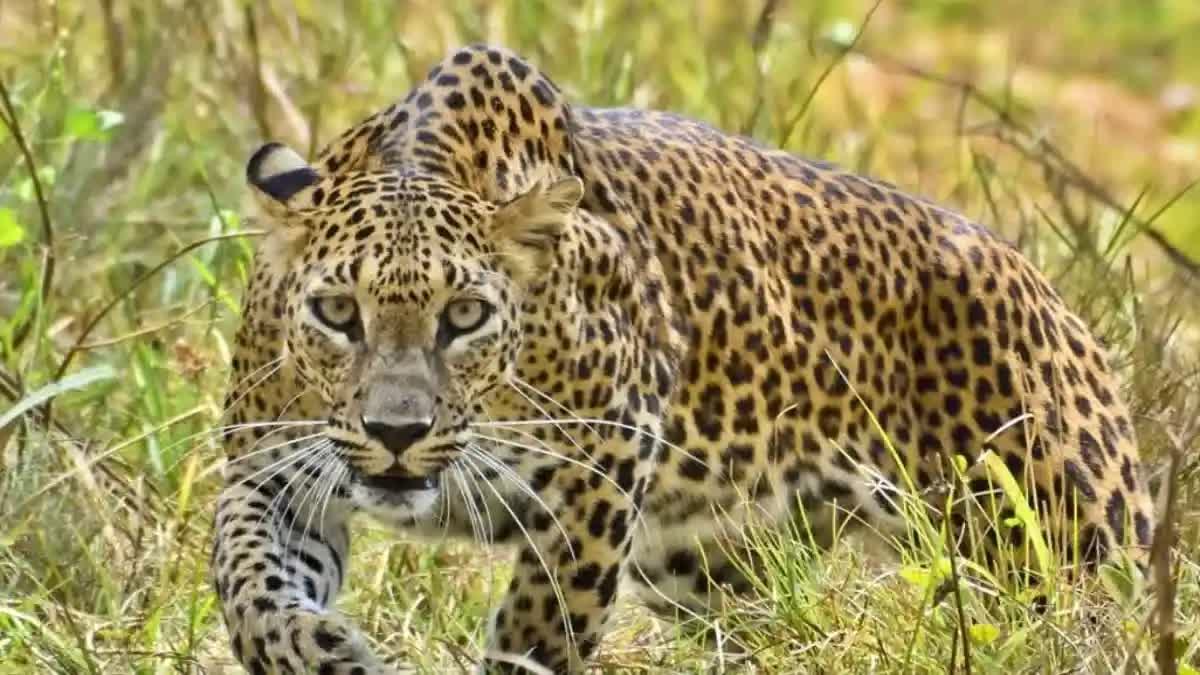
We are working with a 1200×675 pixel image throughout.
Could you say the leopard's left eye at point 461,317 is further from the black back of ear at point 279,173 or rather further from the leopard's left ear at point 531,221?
the black back of ear at point 279,173

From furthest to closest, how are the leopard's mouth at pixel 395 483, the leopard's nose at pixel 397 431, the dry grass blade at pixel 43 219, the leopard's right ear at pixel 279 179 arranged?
the dry grass blade at pixel 43 219 → the leopard's right ear at pixel 279 179 → the leopard's mouth at pixel 395 483 → the leopard's nose at pixel 397 431

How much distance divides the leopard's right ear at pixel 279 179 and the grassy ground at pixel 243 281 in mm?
552

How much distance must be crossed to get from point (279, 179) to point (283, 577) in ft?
2.77

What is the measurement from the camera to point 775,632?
651cm

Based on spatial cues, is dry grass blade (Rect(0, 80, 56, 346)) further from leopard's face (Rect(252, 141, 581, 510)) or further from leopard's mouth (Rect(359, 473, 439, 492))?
leopard's mouth (Rect(359, 473, 439, 492))

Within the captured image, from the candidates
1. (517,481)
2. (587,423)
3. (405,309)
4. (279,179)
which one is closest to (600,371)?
(587,423)

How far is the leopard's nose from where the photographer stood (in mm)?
6125

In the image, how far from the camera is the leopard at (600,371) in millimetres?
6301

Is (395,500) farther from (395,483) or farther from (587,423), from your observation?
(587,423)

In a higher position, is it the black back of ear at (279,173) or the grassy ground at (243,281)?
the black back of ear at (279,173)

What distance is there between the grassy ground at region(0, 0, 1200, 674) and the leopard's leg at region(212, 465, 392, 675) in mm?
201

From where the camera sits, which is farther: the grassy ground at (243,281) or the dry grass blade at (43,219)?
the dry grass blade at (43,219)

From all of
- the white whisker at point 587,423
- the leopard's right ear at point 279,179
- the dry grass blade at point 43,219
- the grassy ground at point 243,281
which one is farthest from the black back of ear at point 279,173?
the dry grass blade at point 43,219

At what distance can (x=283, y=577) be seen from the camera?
21.3 feet
